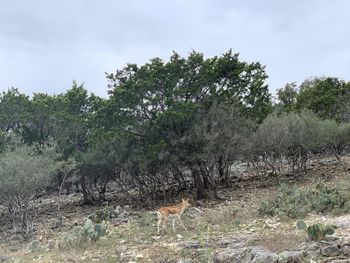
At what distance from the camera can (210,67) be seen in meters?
27.7

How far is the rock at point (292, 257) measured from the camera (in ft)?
31.9

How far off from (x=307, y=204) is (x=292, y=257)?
7071 mm

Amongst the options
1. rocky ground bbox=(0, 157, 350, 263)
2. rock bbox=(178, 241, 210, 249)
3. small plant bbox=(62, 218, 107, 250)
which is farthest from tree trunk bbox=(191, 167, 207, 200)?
rock bbox=(178, 241, 210, 249)

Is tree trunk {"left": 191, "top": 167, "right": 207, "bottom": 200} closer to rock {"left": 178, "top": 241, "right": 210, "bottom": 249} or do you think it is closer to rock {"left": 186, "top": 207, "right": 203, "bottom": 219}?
rock {"left": 186, "top": 207, "right": 203, "bottom": 219}

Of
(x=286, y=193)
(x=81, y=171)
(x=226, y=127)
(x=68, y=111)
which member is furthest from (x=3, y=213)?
(x=286, y=193)

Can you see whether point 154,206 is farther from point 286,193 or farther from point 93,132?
point 286,193

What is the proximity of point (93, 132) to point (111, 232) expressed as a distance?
12.5 m

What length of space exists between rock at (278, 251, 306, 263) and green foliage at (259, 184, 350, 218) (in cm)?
557

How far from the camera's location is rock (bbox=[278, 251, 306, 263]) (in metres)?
9.73

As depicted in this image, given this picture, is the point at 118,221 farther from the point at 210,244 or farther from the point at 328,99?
the point at 328,99

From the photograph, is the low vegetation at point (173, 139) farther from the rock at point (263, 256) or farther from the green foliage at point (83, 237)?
the rock at point (263, 256)

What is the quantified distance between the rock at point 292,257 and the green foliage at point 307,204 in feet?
18.3

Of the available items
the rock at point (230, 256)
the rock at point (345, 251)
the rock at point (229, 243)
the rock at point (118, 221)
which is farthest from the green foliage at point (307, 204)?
the rock at point (118, 221)

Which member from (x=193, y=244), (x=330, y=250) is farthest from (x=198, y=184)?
(x=330, y=250)
